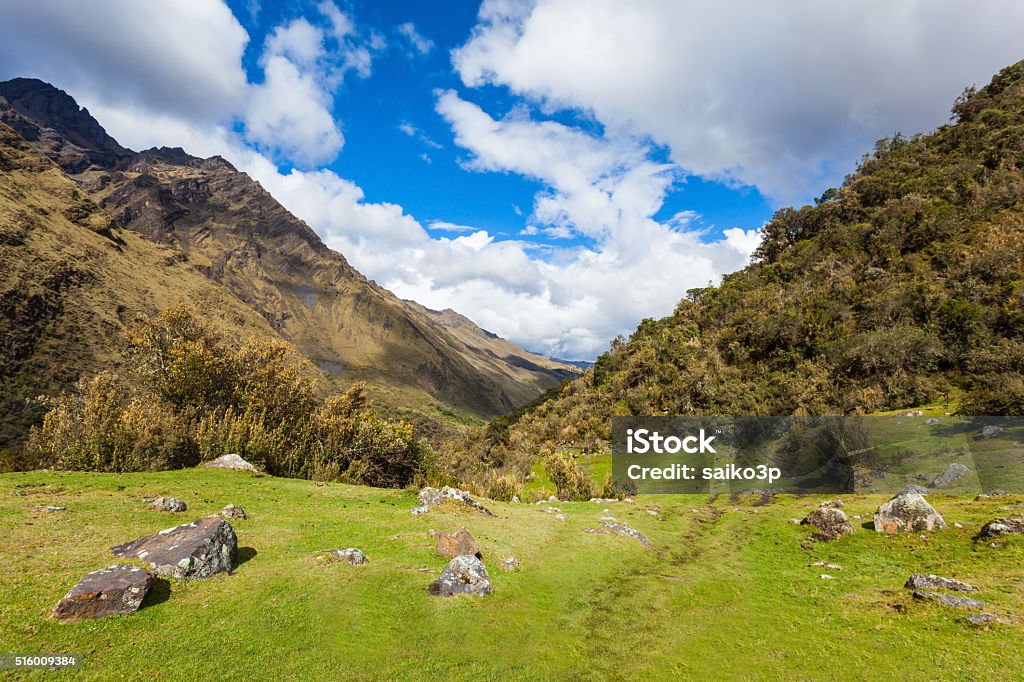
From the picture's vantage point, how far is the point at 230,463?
14.8 m

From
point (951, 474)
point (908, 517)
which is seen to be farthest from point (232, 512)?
point (951, 474)

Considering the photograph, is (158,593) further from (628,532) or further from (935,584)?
(935,584)

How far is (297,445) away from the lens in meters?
18.0

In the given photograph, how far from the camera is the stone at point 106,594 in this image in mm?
5430

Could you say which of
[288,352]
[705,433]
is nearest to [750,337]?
[705,433]

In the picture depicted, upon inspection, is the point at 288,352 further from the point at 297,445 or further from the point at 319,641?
the point at 319,641

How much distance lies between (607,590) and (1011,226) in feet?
140

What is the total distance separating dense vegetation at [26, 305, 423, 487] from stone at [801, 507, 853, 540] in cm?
1576

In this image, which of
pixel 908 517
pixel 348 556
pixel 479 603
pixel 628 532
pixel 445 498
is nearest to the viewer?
pixel 479 603

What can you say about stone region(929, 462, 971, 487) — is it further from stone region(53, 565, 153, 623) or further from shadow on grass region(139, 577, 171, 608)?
stone region(53, 565, 153, 623)

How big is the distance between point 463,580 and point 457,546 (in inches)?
64.2

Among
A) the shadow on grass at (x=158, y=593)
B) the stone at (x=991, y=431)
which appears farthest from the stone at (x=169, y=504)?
the stone at (x=991, y=431)

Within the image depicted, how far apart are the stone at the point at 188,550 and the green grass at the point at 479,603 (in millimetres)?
259

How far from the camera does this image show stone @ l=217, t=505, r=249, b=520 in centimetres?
973
